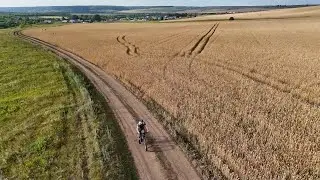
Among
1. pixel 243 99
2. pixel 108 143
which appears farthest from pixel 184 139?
pixel 243 99

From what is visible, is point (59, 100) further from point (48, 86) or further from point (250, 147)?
point (250, 147)

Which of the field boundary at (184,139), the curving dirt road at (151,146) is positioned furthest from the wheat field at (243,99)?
the curving dirt road at (151,146)

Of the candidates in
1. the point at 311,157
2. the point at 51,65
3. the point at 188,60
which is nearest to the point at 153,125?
the point at 311,157

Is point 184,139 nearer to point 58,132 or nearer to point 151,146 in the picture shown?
point 151,146

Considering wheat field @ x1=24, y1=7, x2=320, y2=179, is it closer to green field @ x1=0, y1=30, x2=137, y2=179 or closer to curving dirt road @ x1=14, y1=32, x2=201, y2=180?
curving dirt road @ x1=14, y1=32, x2=201, y2=180

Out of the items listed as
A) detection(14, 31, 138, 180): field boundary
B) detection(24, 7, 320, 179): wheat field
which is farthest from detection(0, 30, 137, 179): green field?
detection(24, 7, 320, 179): wheat field

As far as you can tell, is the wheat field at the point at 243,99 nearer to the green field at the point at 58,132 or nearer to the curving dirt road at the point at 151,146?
the curving dirt road at the point at 151,146
